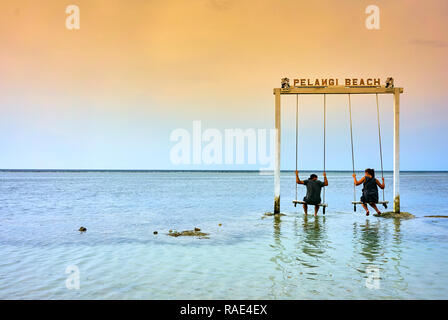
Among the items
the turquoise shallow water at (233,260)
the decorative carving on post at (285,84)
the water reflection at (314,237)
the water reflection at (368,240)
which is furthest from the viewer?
the decorative carving on post at (285,84)

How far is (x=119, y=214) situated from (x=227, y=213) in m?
5.56

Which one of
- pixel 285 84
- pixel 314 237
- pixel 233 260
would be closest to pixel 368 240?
pixel 314 237

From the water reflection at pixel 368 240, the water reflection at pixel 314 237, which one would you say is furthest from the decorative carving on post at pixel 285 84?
the water reflection at pixel 368 240

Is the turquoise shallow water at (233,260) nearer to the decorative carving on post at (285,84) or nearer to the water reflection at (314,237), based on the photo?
→ the water reflection at (314,237)

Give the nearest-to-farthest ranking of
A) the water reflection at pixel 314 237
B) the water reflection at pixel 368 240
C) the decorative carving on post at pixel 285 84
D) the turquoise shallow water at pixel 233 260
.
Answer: the turquoise shallow water at pixel 233 260
the water reflection at pixel 368 240
the water reflection at pixel 314 237
the decorative carving on post at pixel 285 84

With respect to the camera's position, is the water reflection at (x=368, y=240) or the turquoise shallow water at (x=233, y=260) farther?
the water reflection at (x=368, y=240)

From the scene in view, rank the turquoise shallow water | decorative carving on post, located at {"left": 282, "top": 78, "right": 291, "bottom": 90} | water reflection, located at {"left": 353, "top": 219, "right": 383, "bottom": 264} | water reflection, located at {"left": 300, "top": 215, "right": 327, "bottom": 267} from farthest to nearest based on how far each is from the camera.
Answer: decorative carving on post, located at {"left": 282, "top": 78, "right": 291, "bottom": 90}
water reflection, located at {"left": 300, "top": 215, "right": 327, "bottom": 267}
water reflection, located at {"left": 353, "top": 219, "right": 383, "bottom": 264}
the turquoise shallow water

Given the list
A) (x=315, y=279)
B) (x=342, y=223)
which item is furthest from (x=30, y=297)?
(x=342, y=223)

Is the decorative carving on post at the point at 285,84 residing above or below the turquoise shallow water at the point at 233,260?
above

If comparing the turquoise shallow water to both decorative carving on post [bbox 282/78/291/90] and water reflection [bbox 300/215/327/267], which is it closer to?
water reflection [bbox 300/215/327/267]

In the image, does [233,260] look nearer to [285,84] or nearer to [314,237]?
[314,237]

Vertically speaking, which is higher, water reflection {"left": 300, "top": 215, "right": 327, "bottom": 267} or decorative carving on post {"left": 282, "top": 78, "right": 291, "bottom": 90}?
decorative carving on post {"left": 282, "top": 78, "right": 291, "bottom": 90}

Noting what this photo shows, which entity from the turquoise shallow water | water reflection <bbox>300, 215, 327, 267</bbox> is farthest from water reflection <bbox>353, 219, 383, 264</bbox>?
water reflection <bbox>300, 215, 327, 267</bbox>
